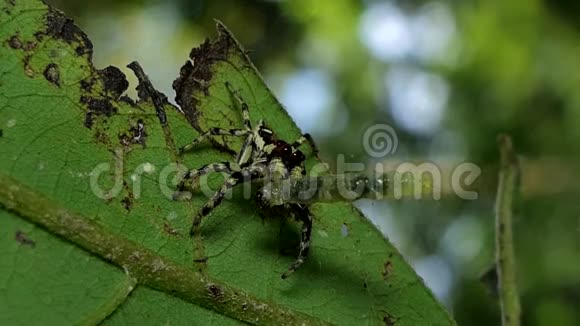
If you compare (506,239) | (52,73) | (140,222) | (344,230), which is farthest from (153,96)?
(506,239)

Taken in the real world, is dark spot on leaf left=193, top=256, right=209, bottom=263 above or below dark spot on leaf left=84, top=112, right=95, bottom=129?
below

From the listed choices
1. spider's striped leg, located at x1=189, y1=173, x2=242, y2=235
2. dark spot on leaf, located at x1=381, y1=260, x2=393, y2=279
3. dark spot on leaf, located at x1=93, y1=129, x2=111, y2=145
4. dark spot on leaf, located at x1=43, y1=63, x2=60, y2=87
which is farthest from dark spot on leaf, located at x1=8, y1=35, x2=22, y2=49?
dark spot on leaf, located at x1=381, y1=260, x2=393, y2=279

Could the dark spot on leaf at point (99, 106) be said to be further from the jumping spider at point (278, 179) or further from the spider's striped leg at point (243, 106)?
the spider's striped leg at point (243, 106)

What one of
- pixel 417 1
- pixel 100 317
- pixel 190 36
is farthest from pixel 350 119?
pixel 100 317

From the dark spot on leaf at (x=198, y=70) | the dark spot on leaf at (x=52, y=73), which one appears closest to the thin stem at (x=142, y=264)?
the dark spot on leaf at (x=52, y=73)

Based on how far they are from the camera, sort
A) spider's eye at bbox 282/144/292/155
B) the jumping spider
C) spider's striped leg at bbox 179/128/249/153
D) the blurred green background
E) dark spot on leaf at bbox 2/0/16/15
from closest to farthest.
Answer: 1. dark spot on leaf at bbox 2/0/16/15
2. the jumping spider
3. spider's striped leg at bbox 179/128/249/153
4. spider's eye at bbox 282/144/292/155
5. the blurred green background

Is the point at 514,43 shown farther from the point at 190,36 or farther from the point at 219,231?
the point at 219,231

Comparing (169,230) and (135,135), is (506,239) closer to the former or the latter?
(169,230)

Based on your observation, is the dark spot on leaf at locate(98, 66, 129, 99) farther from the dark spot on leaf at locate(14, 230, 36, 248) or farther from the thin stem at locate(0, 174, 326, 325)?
the dark spot on leaf at locate(14, 230, 36, 248)
